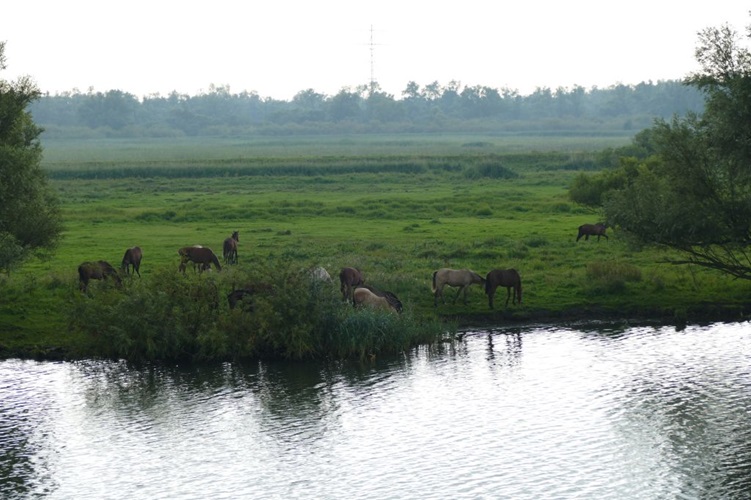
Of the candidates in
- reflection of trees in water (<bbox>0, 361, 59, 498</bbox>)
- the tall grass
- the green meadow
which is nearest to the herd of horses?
the green meadow

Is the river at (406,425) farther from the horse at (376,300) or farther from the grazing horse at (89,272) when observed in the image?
the grazing horse at (89,272)

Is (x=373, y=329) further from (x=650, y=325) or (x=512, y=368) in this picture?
(x=650, y=325)

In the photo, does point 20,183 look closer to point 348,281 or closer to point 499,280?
point 348,281

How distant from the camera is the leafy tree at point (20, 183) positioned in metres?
30.6

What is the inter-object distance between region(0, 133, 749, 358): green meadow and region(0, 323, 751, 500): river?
2.10 meters

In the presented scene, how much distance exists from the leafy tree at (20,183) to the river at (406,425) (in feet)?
15.3

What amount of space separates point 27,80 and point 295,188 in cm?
4448

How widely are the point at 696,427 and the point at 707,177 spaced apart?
11.7 m

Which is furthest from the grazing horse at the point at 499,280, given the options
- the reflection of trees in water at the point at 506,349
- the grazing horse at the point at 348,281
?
the grazing horse at the point at 348,281

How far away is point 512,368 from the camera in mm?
27531

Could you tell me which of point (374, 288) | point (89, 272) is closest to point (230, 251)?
point (89, 272)

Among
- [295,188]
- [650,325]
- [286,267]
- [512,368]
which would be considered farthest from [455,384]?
[295,188]

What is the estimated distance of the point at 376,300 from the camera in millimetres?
30531

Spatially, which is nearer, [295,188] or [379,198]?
[379,198]
